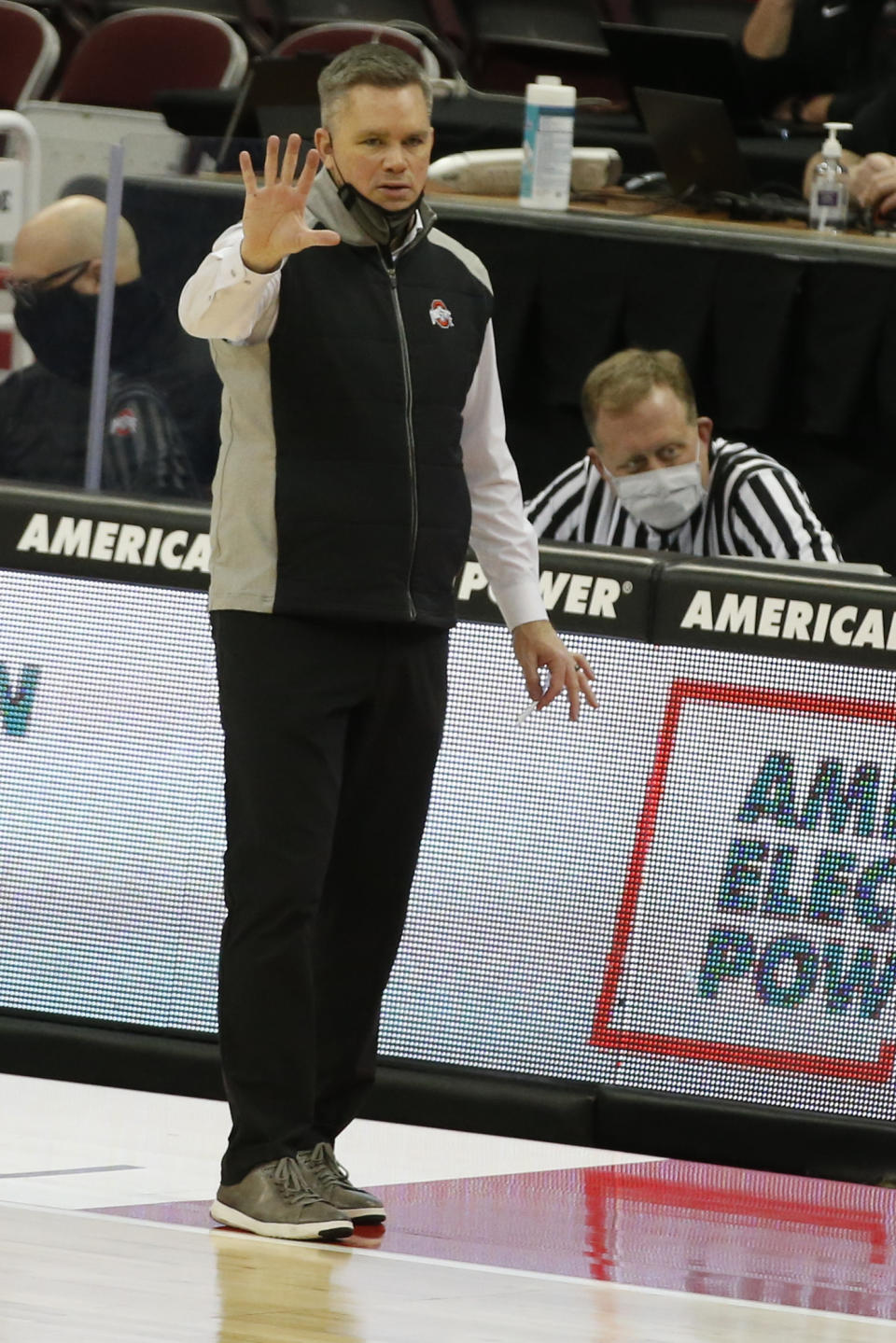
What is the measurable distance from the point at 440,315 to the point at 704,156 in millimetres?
3611

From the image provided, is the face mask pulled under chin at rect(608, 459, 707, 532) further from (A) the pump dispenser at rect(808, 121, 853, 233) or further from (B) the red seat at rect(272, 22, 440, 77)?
(B) the red seat at rect(272, 22, 440, 77)

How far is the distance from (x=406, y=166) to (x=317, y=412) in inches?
14.4

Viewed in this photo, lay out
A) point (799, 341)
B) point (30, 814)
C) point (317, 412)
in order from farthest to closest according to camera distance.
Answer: point (799, 341), point (30, 814), point (317, 412)

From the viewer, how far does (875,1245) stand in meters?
3.59

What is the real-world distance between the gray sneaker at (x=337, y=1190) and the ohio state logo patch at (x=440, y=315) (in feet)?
3.92

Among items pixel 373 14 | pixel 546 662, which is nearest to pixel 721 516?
pixel 546 662

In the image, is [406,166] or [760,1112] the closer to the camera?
[406,166]

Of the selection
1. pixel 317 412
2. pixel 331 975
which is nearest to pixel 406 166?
pixel 317 412

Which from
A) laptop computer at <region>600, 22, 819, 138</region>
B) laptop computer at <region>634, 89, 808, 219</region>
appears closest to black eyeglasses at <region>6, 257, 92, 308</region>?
laptop computer at <region>634, 89, 808, 219</region>

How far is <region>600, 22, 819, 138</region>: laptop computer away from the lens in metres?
7.45

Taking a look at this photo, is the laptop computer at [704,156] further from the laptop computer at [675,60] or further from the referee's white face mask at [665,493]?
the referee's white face mask at [665,493]

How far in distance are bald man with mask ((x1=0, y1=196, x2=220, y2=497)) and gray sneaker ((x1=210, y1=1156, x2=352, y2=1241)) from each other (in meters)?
1.84

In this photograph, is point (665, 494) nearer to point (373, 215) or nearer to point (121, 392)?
point (121, 392)

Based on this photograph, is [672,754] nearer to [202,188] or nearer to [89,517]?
[89,517]
